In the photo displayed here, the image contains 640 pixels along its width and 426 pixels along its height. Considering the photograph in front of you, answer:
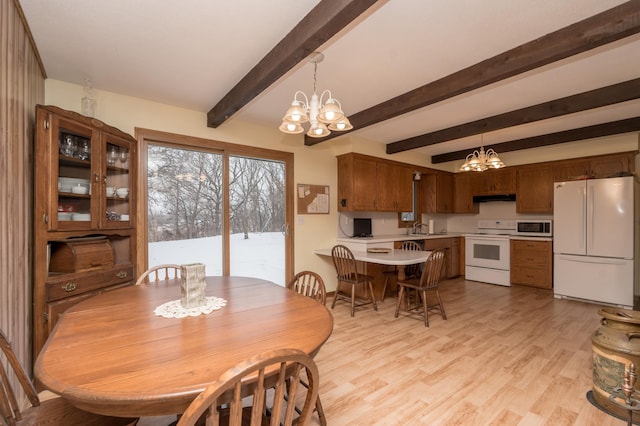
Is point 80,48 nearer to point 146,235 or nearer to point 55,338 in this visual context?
point 146,235

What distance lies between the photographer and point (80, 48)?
6.96 ft

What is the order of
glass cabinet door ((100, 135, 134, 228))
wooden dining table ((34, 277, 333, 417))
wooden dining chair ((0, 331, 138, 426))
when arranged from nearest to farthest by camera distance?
wooden dining table ((34, 277, 333, 417)), wooden dining chair ((0, 331, 138, 426)), glass cabinet door ((100, 135, 134, 228))

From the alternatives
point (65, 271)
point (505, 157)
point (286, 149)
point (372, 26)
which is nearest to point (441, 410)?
point (372, 26)

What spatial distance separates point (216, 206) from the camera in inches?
141

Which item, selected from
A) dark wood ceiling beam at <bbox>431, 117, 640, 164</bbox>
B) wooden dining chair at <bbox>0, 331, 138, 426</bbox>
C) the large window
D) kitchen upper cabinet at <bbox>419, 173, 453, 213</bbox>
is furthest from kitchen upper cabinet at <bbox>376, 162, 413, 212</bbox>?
wooden dining chair at <bbox>0, 331, 138, 426</bbox>

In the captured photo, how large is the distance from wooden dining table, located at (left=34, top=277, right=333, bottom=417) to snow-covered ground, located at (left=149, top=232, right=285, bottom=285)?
1.50 meters

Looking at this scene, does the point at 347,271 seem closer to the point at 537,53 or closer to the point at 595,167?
the point at 537,53

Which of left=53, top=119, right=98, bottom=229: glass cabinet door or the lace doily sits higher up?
left=53, top=119, right=98, bottom=229: glass cabinet door

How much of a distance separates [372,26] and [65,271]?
2.87 metres

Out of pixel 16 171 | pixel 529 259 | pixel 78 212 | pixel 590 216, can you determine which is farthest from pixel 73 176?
pixel 529 259

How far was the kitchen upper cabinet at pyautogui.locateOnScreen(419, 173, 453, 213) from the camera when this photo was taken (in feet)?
19.6

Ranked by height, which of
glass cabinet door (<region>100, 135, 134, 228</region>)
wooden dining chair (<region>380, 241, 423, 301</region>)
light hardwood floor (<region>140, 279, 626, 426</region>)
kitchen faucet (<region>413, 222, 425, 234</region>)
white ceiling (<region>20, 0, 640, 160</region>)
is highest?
white ceiling (<region>20, 0, 640, 160</region>)

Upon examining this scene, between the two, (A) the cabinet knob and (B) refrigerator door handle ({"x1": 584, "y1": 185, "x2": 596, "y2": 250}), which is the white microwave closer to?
(B) refrigerator door handle ({"x1": 584, "y1": 185, "x2": 596, "y2": 250})

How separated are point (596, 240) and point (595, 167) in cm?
132
